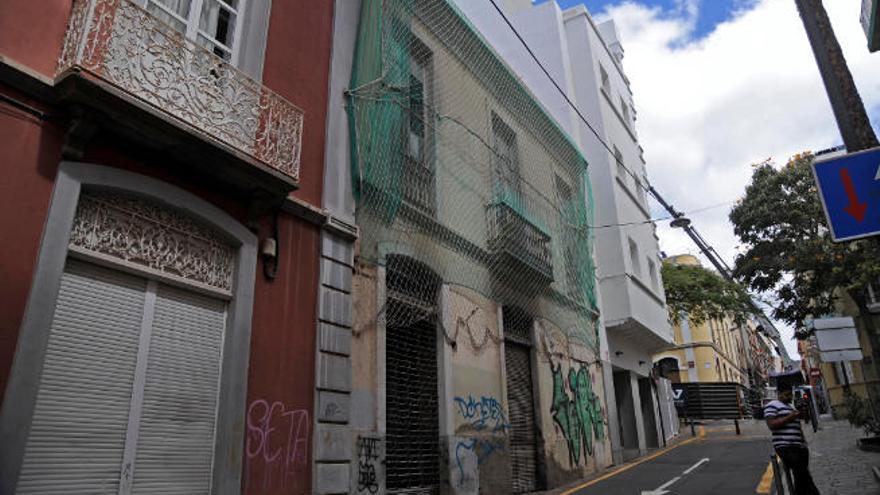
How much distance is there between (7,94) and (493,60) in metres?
9.25

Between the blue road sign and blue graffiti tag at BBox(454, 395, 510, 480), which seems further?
blue graffiti tag at BBox(454, 395, 510, 480)

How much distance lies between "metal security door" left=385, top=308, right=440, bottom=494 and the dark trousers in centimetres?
467

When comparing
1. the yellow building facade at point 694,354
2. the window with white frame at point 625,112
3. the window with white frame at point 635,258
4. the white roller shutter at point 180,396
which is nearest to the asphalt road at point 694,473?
the window with white frame at point 635,258

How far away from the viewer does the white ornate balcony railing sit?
5.38 metres

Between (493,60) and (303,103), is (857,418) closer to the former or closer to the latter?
(493,60)

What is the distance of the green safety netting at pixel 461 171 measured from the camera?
29.3ft

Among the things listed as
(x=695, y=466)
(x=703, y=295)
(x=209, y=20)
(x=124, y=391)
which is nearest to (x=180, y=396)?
(x=124, y=391)

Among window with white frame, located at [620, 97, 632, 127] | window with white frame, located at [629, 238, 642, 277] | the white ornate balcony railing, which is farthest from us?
window with white frame, located at [620, 97, 632, 127]

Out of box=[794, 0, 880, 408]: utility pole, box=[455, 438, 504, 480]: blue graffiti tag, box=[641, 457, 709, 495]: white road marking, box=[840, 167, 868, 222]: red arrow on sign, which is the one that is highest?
box=[794, 0, 880, 408]: utility pole

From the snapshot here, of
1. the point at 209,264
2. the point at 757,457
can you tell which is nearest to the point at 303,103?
the point at 209,264

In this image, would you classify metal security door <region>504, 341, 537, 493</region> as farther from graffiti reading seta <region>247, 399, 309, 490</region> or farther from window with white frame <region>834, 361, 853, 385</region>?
window with white frame <region>834, 361, 853, 385</region>

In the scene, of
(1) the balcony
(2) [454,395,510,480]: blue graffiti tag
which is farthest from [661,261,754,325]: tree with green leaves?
(2) [454,395,510,480]: blue graffiti tag

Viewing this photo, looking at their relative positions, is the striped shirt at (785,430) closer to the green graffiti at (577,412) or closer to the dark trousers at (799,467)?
the dark trousers at (799,467)

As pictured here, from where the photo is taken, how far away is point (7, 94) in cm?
502
